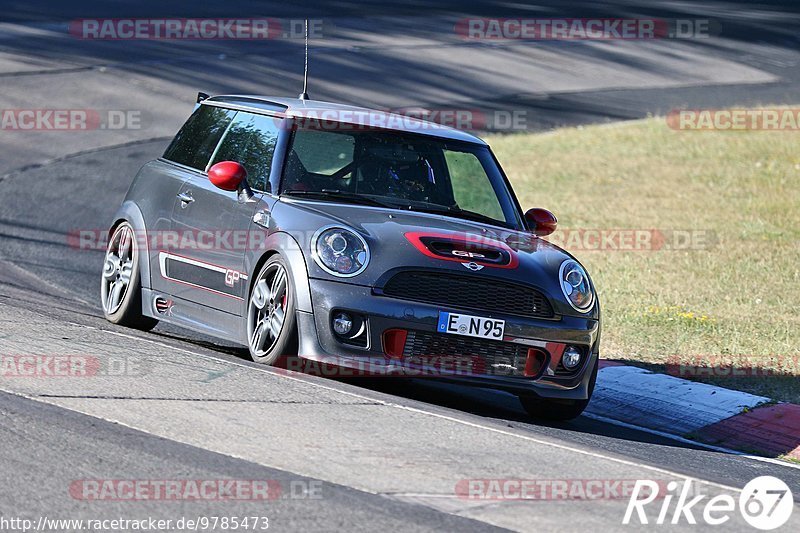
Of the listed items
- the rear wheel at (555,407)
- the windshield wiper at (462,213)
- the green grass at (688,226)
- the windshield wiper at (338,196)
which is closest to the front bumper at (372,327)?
the rear wheel at (555,407)

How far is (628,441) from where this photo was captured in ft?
25.1

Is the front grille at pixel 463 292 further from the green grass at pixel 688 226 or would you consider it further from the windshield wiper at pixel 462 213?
the green grass at pixel 688 226

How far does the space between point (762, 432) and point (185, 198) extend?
3956 millimetres

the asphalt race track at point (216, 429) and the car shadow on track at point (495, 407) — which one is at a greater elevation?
the asphalt race track at point (216, 429)

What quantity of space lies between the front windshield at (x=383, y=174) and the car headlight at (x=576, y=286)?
0.75m

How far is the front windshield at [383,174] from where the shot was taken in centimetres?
818

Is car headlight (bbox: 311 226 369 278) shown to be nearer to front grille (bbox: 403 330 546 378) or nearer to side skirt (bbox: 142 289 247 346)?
front grille (bbox: 403 330 546 378)

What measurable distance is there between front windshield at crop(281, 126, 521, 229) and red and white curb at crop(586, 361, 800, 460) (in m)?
1.46

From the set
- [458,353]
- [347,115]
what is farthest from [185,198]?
[458,353]

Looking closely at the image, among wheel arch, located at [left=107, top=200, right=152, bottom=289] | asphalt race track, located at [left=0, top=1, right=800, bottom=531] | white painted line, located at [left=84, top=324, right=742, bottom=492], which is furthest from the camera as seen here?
wheel arch, located at [left=107, top=200, right=152, bottom=289]

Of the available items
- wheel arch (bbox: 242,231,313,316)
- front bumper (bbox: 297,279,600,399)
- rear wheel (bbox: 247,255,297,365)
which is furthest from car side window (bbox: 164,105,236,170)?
front bumper (bbox: 297,279,600,399)

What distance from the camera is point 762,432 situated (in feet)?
27.6

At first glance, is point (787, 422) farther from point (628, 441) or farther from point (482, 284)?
point (482, 284)

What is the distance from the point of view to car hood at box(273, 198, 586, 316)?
734 cm
